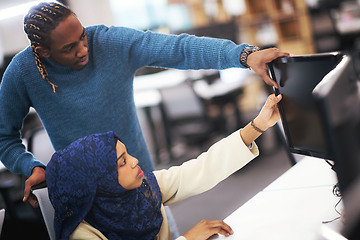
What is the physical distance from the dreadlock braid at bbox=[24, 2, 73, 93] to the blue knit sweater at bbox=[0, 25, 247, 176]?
11 centimetres

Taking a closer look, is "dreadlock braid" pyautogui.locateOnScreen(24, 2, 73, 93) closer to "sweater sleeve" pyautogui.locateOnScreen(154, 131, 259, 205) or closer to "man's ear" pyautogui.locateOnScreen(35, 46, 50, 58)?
"man's ear" pyautogui.locateOnScreen(35, 46, 50, 58)

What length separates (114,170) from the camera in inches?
49.9

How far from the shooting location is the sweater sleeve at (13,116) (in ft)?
5.03

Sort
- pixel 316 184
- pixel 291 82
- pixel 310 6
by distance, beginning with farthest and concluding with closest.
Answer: pixel 310 6 < pixel 316 184 < pixel 291 82

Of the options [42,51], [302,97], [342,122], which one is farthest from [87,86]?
[342,122]

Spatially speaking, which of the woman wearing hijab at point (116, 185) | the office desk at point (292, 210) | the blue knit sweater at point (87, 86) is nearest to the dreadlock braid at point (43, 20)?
the blue knit sweater at point (87, 86)

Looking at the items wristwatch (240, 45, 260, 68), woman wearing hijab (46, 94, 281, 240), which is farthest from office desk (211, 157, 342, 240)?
wristwatch (240, 45, 260, 68)

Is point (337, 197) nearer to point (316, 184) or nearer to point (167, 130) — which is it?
point (316, 184)

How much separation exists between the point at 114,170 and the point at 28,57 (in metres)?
0.57

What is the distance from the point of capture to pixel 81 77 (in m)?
1.55

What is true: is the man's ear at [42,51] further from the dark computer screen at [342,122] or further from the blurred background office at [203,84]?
the dark computer screen at [342,122]

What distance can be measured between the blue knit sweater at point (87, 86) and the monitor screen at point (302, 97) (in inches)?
12.3

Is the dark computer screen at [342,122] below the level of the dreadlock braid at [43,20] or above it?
below

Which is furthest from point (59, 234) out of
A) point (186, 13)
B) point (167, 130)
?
point (186, 13)
